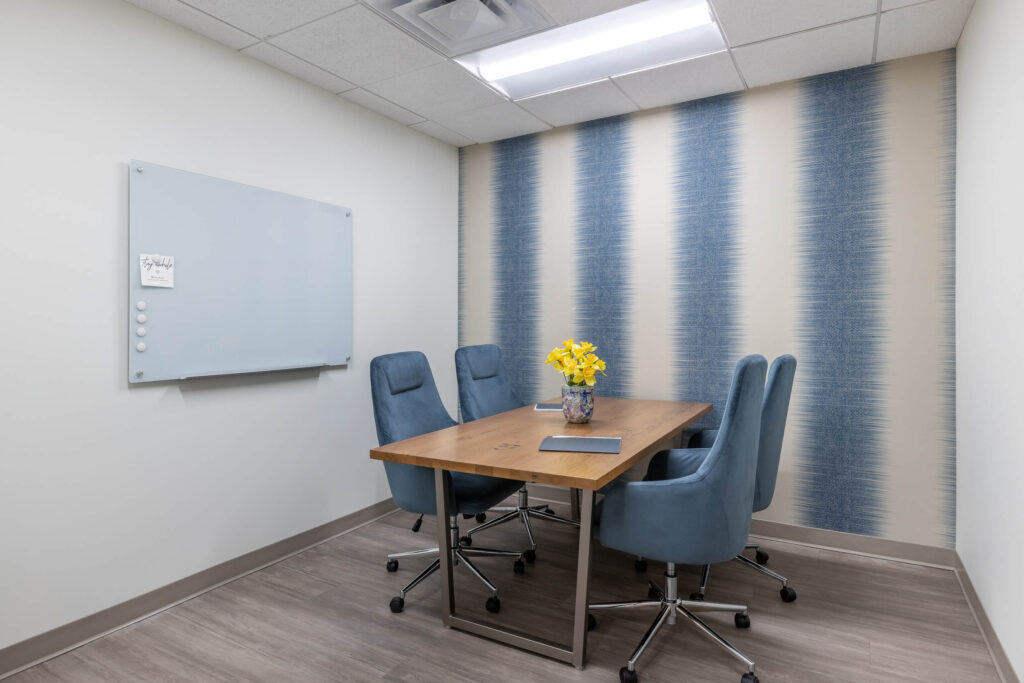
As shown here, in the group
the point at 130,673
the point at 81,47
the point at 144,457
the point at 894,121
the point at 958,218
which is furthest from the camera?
the point at 894,121

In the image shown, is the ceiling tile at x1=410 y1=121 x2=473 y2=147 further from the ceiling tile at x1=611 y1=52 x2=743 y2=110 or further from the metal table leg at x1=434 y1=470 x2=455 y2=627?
the metal table leg at x1=434 y1=470 x2=455 y2=627

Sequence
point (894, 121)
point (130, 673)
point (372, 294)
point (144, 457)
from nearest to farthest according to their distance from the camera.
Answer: point (130, 673)
point (144, 457)
point (894, 121)
point (372, 294)

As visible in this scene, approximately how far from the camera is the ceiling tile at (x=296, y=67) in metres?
2.89

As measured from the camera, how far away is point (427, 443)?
244 cm

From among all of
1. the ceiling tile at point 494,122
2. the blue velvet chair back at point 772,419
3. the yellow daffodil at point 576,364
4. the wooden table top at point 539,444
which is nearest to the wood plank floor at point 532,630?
the blue velvet chair back at point 772,419

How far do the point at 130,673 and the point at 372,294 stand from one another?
229 centimetres

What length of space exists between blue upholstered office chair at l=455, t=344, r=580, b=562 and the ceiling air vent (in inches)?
64.7

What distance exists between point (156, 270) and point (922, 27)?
3642mm

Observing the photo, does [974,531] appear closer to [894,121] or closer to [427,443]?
[894,121]

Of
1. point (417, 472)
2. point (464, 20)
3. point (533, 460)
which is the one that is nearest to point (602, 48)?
point (464, 20)

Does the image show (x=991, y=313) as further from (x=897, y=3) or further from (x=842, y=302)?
(x=897, y=3)

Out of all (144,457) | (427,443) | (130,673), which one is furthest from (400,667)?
(144,457)

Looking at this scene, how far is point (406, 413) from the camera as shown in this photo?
2.90 m

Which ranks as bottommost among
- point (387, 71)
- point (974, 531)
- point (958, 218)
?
point (974, 531)
